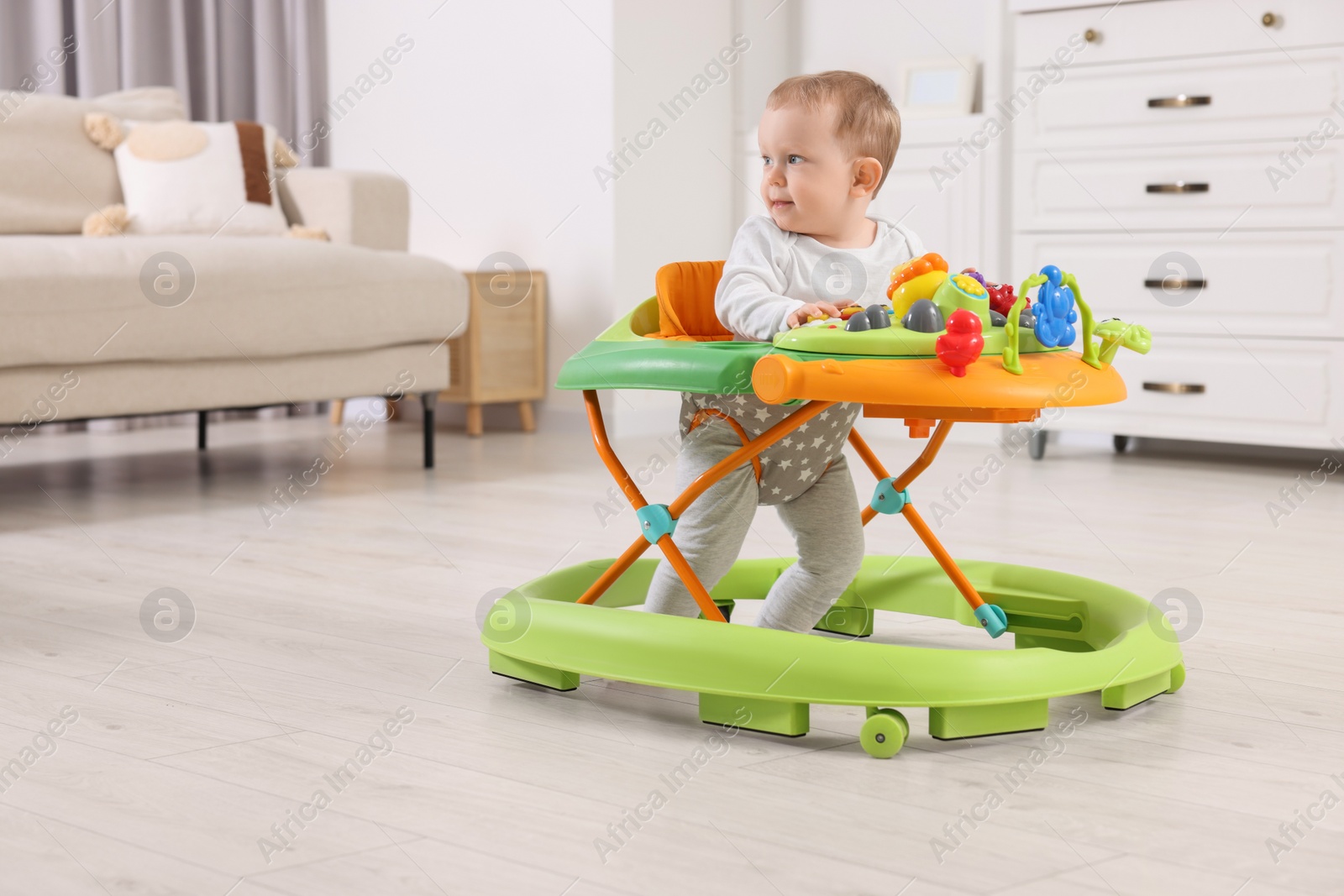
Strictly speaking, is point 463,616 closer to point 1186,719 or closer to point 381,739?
point 381,739

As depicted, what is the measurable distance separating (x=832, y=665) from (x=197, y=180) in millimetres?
2444

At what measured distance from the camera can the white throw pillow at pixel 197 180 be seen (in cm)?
311

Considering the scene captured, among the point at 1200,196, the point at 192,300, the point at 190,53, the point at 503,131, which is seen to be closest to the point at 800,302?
the point at 192,300

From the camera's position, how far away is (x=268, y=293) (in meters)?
2.61

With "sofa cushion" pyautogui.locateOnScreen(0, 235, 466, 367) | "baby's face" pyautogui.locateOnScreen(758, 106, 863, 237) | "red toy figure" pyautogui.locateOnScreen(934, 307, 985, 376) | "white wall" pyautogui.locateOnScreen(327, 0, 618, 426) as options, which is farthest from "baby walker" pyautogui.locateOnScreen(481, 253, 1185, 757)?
"white wall" pyautogui.locateOnScreen(327, 0, 618, 426)

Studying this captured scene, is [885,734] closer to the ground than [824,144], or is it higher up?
closer to the ground

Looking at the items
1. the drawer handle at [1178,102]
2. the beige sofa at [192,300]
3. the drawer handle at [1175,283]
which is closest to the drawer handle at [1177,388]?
the drawer handle at [1175,283]

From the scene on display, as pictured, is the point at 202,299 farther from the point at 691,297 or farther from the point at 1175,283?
the point at 1175,283

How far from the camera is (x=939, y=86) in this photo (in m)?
3.41

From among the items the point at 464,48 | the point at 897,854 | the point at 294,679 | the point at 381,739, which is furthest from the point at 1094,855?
the point at 464,48

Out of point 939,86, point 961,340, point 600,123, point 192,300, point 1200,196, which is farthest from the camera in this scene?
point 600,123

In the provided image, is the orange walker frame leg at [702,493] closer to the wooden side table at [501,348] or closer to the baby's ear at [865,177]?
the baby's ear at [865,177]

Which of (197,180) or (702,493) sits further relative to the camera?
(197,180)

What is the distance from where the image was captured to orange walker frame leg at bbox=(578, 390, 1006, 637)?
4.05 ft
